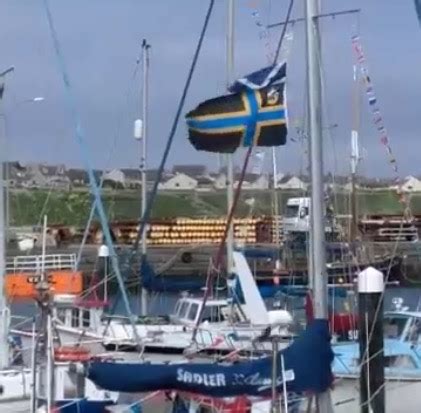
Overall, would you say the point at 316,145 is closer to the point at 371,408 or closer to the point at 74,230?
the point at 371,408

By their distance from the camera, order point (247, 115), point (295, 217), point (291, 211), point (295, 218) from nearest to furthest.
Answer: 1. point (247, 115)
2. point (295, 218)
3. point (295, 217)
4. point (291, 211)

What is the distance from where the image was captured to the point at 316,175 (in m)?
15.3

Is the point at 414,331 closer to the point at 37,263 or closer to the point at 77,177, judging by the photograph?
the point at 37,263

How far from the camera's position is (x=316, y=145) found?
50.4 ft

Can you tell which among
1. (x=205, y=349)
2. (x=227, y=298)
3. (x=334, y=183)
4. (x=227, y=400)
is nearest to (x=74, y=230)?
(x=334, y=183)

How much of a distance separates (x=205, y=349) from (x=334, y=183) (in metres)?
13.4

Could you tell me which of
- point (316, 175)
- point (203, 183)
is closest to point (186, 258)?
point (203, 183)

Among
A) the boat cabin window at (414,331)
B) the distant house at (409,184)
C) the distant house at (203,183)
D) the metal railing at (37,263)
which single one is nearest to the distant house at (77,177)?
the distant house at (203,183)

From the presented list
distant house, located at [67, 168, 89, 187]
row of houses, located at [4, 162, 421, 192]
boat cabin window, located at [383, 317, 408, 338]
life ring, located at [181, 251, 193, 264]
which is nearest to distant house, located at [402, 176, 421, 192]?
row of houses, located at [4, 162, 421, 192]

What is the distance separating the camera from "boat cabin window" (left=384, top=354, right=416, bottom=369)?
2059 centimetres

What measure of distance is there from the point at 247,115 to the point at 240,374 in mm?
3690

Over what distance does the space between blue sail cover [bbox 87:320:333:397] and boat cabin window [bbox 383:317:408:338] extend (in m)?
7.19

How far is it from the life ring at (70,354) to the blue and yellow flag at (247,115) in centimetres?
284

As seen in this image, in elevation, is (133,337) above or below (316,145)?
below
